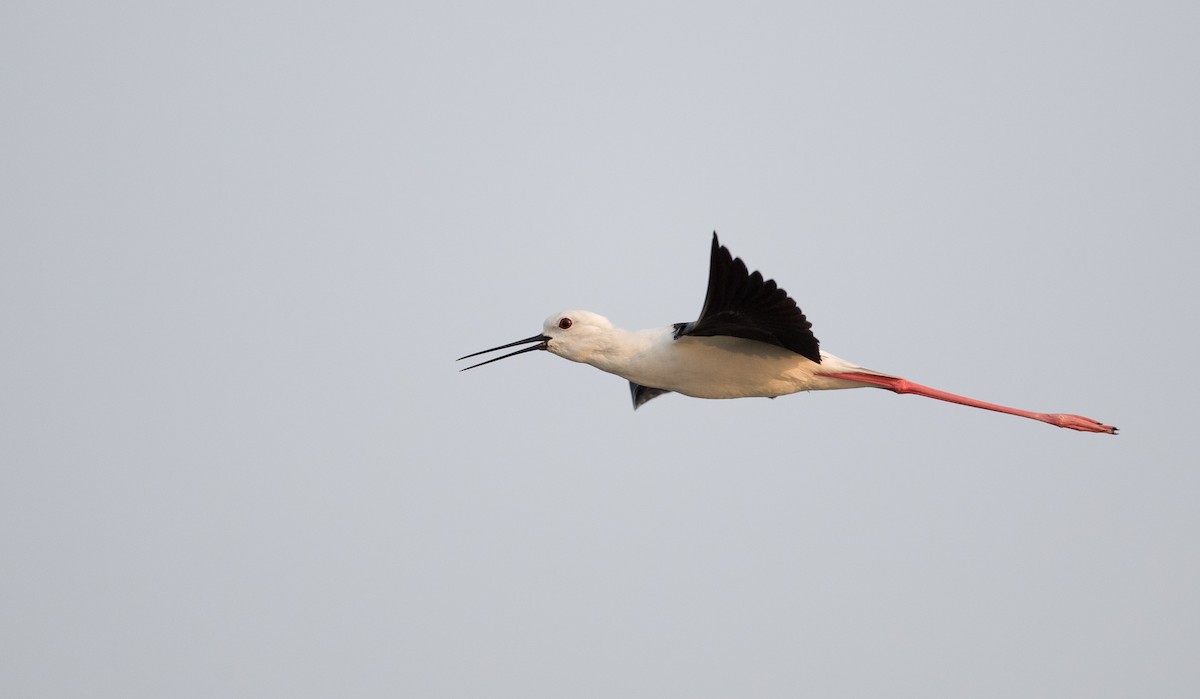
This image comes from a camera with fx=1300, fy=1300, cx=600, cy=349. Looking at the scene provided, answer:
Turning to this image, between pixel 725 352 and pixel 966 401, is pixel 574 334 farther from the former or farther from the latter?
pixel 966 401

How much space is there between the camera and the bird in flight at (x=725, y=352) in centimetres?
1129

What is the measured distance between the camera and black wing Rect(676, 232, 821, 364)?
10.7m

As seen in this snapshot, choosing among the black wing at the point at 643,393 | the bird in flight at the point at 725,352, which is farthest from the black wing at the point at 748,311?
the black wing at the point at 643,393

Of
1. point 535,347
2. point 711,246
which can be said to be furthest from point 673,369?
point 711,246

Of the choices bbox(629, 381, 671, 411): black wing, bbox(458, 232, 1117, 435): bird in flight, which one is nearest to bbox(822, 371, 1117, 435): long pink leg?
bbox(458, 232, 1117, 435): bird in flight

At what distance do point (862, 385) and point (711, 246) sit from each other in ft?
11.8

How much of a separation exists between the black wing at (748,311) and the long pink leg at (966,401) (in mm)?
1078

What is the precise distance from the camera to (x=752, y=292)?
35.7ft

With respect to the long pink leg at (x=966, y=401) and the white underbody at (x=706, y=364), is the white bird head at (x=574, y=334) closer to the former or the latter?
the white underbody at (x=706, y=364)

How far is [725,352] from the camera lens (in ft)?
40.1

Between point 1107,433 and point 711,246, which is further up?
point 711,246

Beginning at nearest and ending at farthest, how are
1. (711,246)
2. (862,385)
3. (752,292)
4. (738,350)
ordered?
(711,246)
(752,292)
(738,350)
(862,385)

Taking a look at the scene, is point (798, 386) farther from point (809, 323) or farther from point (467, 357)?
point (467, 357)

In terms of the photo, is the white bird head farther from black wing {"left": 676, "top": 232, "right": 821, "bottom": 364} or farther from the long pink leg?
the long pink leg
